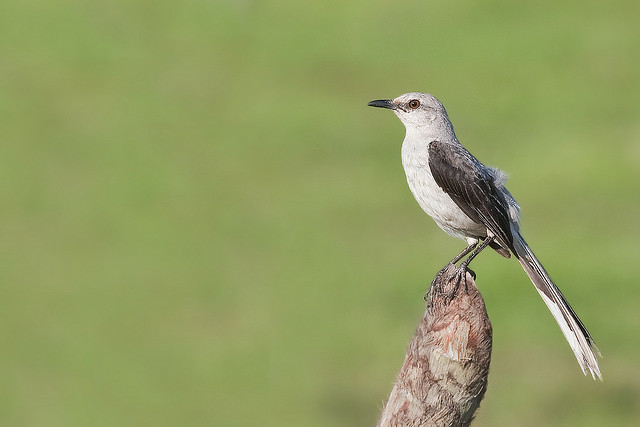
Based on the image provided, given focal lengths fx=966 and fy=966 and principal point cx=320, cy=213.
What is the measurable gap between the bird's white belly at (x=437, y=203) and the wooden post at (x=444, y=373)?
1578 mm

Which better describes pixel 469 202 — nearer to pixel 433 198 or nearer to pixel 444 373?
pixel 433 198

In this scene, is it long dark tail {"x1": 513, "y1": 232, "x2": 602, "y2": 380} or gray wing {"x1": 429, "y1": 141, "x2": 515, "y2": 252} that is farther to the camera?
gray wing {"x1": 429, "y1": 141, "x2": 515, "y2": 252}

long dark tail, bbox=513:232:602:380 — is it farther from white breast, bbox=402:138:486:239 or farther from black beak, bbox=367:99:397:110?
black beak, bbox=367:99:397:110

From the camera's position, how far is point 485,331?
5512 millimetres

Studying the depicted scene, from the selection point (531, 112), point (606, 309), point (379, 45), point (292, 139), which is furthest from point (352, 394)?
point (379, 45)

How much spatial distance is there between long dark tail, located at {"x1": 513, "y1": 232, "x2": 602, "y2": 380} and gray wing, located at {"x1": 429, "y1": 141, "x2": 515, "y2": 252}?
176 millimetres

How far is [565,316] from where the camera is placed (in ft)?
21.3

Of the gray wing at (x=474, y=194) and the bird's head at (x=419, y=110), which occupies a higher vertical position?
the bird's head at (x=419, y=110)

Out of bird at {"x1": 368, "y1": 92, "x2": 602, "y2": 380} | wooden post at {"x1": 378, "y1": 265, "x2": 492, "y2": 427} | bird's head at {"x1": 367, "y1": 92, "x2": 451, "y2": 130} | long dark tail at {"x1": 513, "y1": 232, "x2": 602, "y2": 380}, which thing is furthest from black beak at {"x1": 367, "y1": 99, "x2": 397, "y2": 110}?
wooden post at {"x1": 378, "y1": 265, "x2": 492, "y2": 427}

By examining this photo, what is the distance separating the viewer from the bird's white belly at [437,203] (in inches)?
278

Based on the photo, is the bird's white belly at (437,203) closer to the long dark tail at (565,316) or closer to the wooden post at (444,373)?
the long dark tail at (565,316)

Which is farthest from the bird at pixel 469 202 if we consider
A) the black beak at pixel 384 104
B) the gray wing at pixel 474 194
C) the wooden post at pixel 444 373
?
the wooden post at pixel 444 373

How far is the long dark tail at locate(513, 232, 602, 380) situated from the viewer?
20.4 ft

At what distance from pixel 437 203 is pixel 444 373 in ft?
6.54
